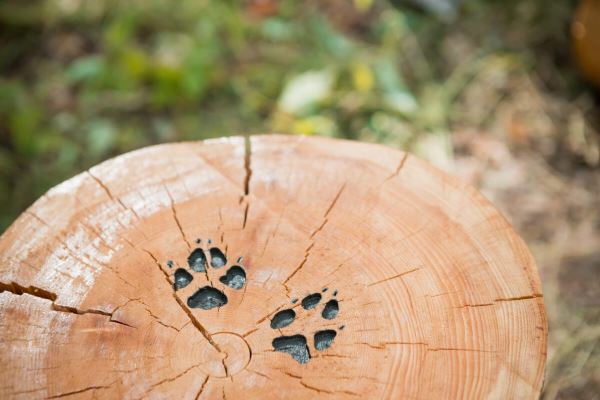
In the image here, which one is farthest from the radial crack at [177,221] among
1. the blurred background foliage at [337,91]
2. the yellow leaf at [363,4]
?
the yellow leaf at [363,4]

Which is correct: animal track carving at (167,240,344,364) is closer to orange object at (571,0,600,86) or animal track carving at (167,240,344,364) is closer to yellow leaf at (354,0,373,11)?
orange object at (571,0,600,86)

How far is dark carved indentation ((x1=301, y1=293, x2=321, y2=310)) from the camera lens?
1.30m

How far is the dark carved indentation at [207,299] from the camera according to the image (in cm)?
130

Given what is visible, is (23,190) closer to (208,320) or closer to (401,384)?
(208,320)

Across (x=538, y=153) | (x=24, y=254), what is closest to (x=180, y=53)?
(x=538, y=153)

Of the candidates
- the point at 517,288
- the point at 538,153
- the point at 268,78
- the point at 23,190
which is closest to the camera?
the point at 517,288

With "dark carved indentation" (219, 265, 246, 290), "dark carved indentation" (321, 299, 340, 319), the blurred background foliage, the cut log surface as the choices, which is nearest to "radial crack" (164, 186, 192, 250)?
the cut log surface

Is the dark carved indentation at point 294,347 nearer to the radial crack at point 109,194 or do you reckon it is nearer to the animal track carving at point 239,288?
the animal track carving at point 239,288

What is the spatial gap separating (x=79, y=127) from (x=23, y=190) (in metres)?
0.45

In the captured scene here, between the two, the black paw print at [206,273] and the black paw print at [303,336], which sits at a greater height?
the black paw print at [206,273]

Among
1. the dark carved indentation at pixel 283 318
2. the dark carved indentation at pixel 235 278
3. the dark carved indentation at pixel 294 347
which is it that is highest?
the dark carved indentation at pixel 235 278

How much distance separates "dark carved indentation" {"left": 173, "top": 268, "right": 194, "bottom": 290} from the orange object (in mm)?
2692

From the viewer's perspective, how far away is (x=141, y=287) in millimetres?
1320

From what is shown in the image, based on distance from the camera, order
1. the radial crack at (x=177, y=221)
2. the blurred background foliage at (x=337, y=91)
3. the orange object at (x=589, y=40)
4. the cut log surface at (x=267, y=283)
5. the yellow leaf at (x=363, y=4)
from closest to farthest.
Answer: the cut log surface at (x=267, y=283), the radial crack at (x=177, y=221), the blurred background foliage at (x=337, y=91), the orange object at (x=589, y=40), the yellow leaf at (x=363, y=4)
